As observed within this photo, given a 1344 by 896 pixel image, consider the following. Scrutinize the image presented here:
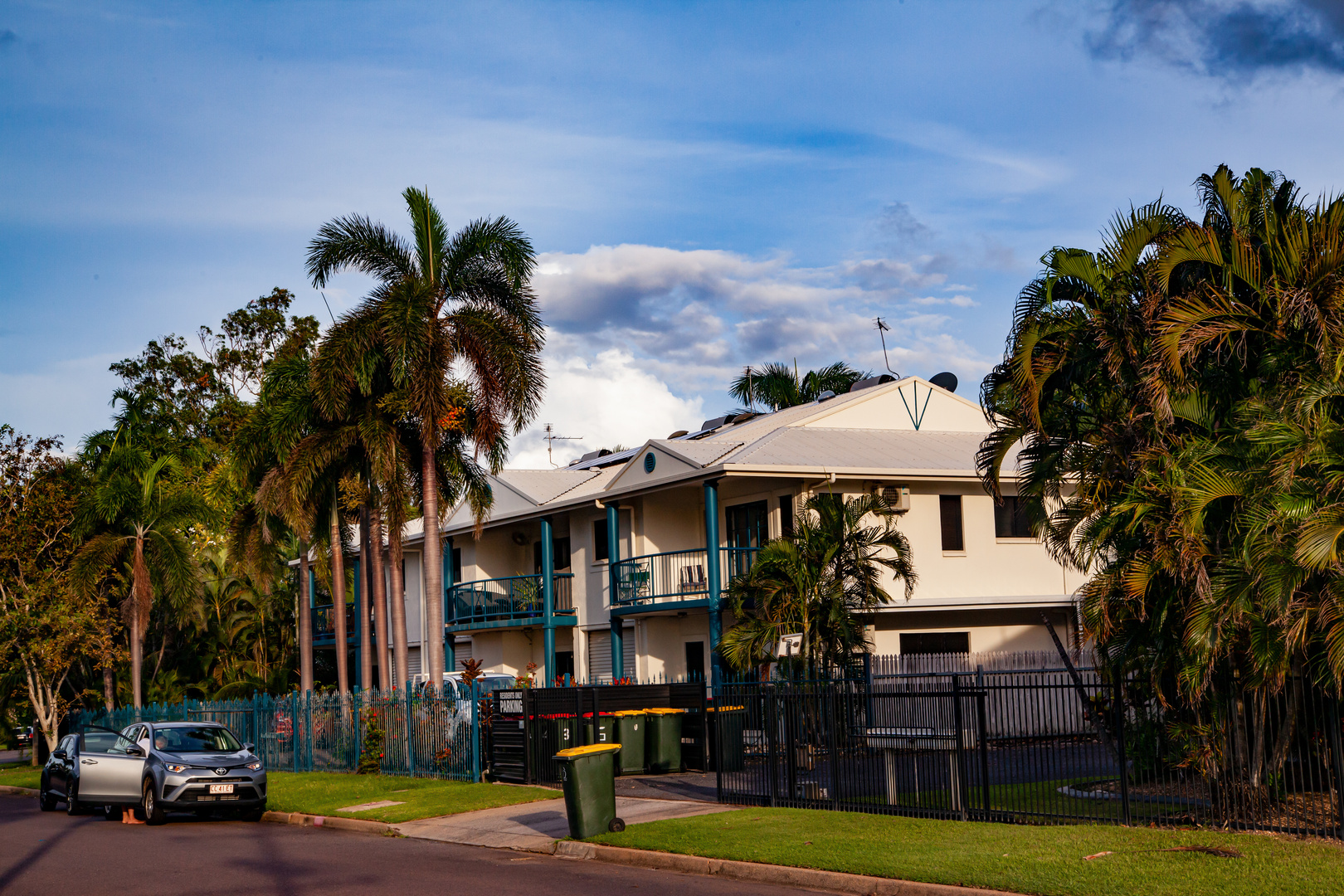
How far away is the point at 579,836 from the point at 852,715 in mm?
3435

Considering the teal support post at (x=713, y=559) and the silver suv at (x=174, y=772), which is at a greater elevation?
the teal support post at (x=713, y=559)

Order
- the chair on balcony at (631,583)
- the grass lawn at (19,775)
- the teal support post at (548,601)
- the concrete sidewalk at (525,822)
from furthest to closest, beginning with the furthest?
1. the teal support post at (548,601)
2. the grass lawn at (19,775)
3. the chair on balcony at (631,583)
4. the concrete sidewalk at (525,822)

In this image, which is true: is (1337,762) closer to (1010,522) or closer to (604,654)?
(1010,522)

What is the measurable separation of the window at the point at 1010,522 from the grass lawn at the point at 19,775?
21.3m

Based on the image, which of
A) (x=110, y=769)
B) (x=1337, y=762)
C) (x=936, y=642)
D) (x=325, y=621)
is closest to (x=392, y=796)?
(x=110, y=769)

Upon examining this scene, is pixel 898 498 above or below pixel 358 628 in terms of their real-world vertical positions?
above

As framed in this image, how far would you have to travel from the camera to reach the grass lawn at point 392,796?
18.6 m

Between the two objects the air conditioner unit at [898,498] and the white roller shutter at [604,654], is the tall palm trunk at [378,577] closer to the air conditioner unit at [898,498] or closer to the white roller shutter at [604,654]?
the white roller shutter at [604,654]

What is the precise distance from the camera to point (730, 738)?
1748cm

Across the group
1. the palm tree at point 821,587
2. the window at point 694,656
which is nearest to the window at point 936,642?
the palm tree at point 821,587

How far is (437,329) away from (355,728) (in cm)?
783

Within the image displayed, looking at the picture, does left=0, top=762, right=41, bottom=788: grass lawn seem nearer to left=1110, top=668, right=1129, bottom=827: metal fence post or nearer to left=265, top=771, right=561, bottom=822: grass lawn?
left=265, top=771, right=561, bottom=822: grass lawn

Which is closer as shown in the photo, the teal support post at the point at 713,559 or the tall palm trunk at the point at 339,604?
the teal support post at the point at 713,559

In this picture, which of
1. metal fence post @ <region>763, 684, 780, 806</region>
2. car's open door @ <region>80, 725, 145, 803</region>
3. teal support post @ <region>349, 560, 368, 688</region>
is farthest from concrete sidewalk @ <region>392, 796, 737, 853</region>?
teal support post @ <region>349, 560, 368, 688</region>
